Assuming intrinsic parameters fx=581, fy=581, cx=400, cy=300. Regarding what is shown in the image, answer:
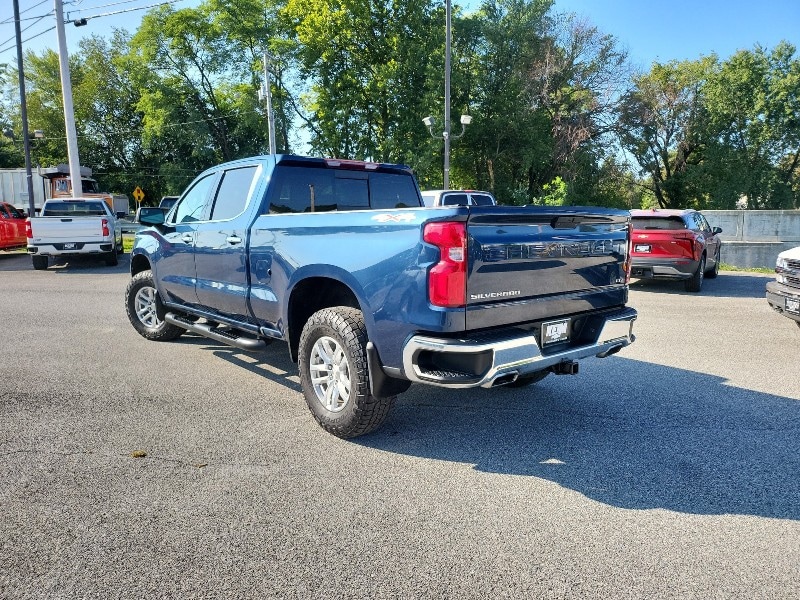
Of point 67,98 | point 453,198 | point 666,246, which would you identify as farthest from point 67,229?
point 666,246

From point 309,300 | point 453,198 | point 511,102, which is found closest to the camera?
point 309,300

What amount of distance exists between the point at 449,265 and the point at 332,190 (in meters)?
2.28

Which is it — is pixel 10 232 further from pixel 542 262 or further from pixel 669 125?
pixel 669 125

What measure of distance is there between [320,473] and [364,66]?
121 ft

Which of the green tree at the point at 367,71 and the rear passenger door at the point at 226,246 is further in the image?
the green tree at the point at 367,71

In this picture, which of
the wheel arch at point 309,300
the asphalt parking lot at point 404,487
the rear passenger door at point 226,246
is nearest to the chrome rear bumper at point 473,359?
the asphalt parking lot at point 404,487

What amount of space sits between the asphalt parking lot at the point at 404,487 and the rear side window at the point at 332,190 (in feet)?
5.53

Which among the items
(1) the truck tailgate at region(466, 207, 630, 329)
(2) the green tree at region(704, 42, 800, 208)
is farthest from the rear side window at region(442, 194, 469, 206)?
(2) the green tree at region(704, 42, 800, 208)

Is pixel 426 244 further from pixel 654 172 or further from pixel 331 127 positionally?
pixel 654 172

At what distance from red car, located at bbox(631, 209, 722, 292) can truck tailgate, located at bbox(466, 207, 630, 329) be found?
754cm

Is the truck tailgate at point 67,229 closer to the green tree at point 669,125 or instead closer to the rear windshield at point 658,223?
the rear windshield at point 658,223

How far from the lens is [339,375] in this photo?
161 inches

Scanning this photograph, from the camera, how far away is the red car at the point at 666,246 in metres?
11.3

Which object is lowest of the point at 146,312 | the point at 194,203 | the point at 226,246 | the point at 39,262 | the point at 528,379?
the point at 528,379
